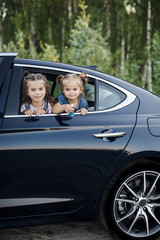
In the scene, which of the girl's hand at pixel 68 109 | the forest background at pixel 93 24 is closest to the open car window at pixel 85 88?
the girl's hand at pixel 68 109

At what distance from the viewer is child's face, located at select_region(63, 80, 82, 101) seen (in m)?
2.60

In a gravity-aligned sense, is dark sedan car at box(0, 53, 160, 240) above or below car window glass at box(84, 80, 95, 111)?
below

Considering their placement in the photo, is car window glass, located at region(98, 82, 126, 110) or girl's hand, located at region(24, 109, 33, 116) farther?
car window glass, located at region(98, 82, 126, 110)

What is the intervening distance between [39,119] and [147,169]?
40.3 inches

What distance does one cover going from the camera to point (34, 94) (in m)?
2.56

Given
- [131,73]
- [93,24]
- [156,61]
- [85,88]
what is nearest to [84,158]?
[85,88]

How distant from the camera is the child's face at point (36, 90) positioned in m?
2.54

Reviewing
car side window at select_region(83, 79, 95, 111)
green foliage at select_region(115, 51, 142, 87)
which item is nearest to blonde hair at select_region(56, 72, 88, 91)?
car side window at select_region(83, 79, 95, 111)

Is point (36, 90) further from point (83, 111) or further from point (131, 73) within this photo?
point (131, 73)

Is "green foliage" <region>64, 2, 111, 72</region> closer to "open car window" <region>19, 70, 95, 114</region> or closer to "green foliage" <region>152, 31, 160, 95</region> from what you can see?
"green foliage" <region>152, 31, 160, 95</region>

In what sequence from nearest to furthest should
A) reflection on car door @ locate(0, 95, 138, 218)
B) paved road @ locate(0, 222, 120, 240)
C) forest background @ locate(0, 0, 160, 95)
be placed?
reflection on car door @ locate(0, 95, 138, 218)
paved road @ locate(0, 222, 120, 240)
forest background @ locate(0, 0, 160, 95)

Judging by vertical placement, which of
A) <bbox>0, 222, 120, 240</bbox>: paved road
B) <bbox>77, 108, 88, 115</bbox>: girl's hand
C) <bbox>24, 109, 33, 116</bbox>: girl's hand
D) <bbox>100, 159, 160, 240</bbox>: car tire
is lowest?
<bbox>0, 222, 120, 240</bbox>: paved road

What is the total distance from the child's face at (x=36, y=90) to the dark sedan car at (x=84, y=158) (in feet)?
0.30

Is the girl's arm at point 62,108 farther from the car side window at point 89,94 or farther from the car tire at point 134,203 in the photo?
the car tire at point 134,203
